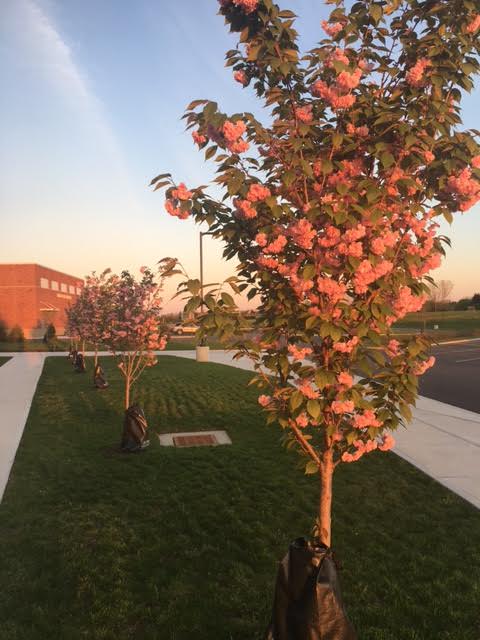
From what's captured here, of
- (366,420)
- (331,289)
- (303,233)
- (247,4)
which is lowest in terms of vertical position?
(366,420)

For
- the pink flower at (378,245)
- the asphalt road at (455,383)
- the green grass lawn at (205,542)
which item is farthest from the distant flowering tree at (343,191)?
the asphalt road at (455,383)

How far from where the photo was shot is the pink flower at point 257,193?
3238mm

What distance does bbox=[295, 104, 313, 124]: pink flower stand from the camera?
336 centimetres

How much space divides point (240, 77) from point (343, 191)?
1335 mm

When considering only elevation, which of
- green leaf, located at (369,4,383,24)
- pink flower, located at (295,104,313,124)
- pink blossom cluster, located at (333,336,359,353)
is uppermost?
green leaf, located at (369,4,383,24)

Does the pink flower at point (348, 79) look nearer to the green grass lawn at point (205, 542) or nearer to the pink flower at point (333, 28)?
the pink flower at point (333, 28)

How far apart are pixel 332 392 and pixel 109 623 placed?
288 centimetres

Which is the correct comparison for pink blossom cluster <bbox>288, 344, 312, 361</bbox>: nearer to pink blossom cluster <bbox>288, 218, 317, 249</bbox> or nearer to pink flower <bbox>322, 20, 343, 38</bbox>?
pink blossom cluster <bbox>288, 218, 317, 249</bbox>

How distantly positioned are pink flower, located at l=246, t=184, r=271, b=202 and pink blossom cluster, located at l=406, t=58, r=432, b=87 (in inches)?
50.0

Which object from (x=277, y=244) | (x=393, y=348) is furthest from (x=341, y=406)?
(x=277, y=244)

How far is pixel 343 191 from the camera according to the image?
311 centimetres

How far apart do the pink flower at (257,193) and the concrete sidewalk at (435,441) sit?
18.7ft

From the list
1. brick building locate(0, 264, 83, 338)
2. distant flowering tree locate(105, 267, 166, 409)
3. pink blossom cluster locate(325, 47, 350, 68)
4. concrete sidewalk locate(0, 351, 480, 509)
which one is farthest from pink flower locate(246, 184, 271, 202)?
brick building locate(0, 264, 83, 338)

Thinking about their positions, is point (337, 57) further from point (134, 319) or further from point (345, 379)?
point (134, 319)
